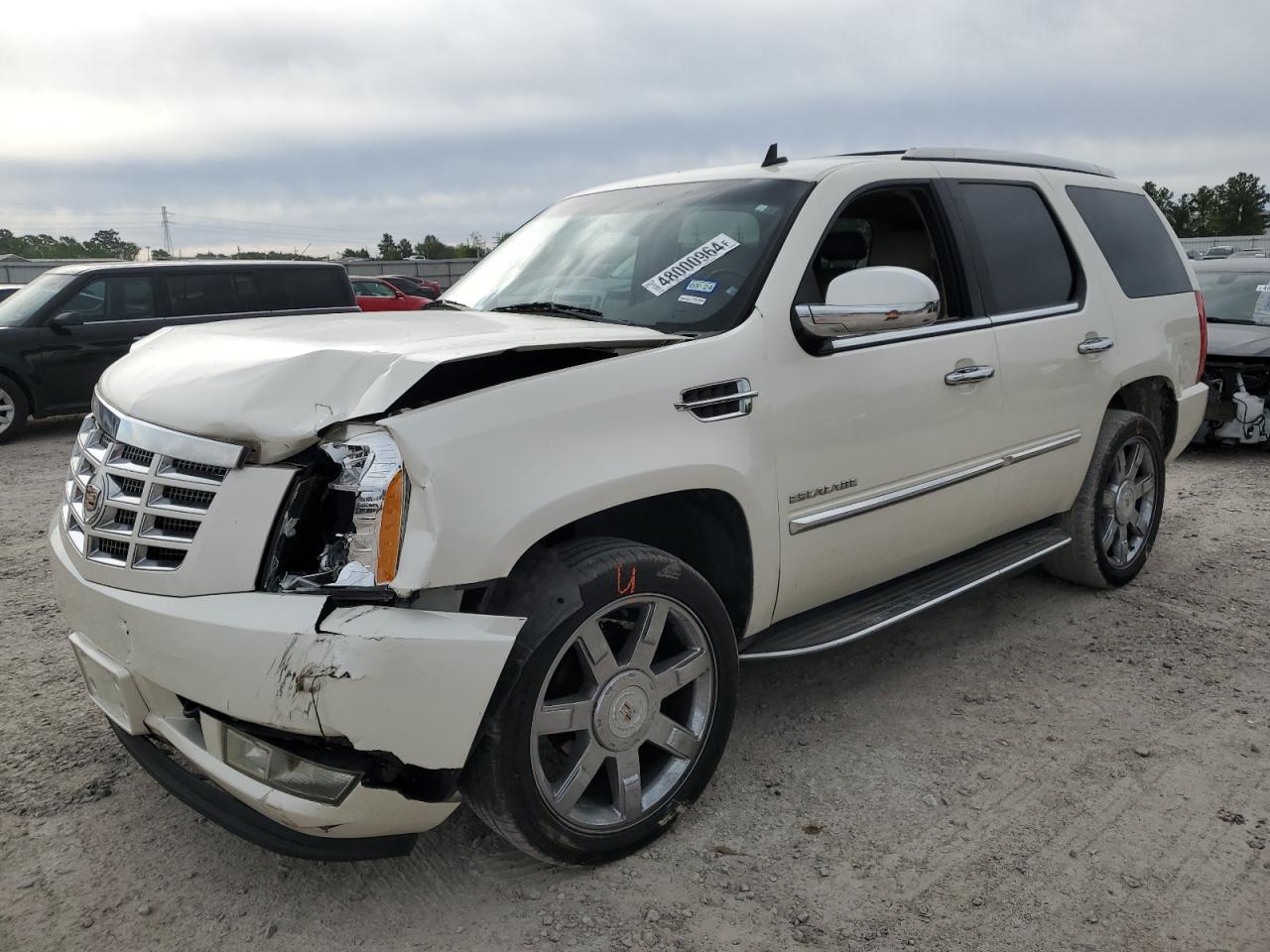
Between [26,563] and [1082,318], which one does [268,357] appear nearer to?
[1082,318]

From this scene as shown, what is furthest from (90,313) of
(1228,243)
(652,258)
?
(1228,243)

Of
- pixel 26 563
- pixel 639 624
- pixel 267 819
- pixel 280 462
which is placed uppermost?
pixel 280 462

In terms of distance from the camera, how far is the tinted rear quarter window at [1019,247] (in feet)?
12.7

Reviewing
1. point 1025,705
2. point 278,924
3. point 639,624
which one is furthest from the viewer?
point 1025,705

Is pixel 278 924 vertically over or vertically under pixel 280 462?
under

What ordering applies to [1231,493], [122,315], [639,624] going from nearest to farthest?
[639,624]
[1231,493]
[122,315]

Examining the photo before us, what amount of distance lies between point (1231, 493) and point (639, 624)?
19.0 ft

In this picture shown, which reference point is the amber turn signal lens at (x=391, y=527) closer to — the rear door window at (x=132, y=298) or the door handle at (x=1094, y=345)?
the door handle at (x=1094, y=345)

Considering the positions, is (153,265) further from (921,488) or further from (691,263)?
(921,488)

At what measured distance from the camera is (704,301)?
3.06 meters

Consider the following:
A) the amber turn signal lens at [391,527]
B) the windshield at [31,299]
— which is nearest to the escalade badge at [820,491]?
the amber turn signal lens at [391,527]

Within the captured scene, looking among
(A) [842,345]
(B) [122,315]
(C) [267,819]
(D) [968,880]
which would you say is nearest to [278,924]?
(C) [267,819]

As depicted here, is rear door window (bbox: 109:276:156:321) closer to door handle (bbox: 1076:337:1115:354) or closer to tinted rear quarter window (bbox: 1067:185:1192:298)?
tinted rear quarter window (bbox: 1067:185:1192:298)

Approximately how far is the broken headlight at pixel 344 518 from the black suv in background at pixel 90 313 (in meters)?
7.55
